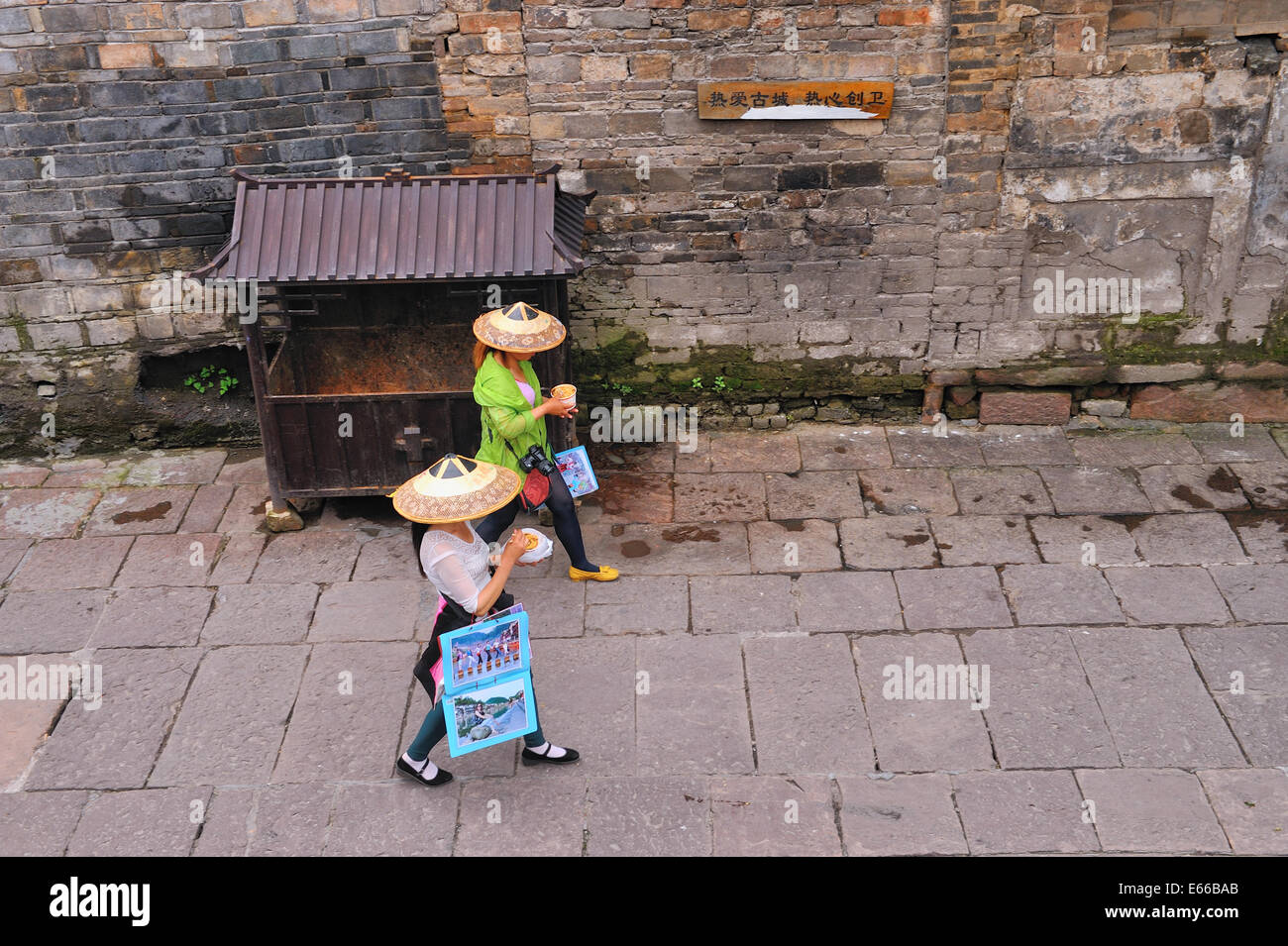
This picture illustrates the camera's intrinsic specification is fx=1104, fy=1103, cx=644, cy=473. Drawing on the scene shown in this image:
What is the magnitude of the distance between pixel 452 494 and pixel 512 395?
1333 millimetres

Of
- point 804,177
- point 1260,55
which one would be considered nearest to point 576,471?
point 804,177

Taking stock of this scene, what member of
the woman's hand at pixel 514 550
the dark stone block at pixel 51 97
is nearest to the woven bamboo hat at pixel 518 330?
the woman's hand at pixel 514 550

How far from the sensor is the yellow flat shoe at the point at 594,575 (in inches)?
258

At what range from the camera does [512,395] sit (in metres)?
5.87

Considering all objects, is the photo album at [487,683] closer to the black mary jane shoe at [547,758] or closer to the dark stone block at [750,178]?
the black mary jane shoe at [547,758]

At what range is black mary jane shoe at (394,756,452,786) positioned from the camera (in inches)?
206

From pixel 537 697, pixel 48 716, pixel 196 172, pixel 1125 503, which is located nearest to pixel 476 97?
pixel 196 172

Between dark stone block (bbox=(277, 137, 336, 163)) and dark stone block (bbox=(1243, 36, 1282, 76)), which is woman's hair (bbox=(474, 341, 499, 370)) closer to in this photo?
dark stone block (bbox=(277, 137, 336, 163))

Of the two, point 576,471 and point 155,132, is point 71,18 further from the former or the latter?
point 576,471

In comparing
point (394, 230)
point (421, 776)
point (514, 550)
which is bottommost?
point (421, 776)

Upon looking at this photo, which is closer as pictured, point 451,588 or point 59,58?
point 451,588

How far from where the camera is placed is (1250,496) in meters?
7.07

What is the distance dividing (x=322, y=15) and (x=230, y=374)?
2654mm

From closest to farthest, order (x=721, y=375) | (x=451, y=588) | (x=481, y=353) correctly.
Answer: (x=451, y=588) → (x=481, y=353) → (x=721, y=375)
